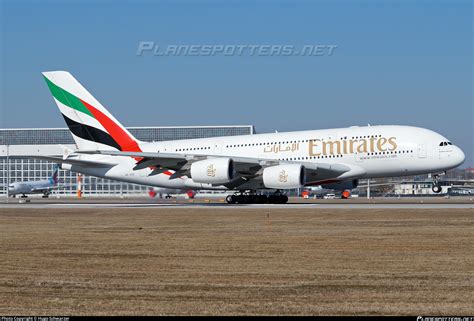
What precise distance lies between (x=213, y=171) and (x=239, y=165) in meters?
2.19

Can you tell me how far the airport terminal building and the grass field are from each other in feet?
207

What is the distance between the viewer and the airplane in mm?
103125

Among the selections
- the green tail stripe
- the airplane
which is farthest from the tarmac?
the airplane

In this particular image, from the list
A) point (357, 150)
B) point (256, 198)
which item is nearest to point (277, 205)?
point (256, 198)

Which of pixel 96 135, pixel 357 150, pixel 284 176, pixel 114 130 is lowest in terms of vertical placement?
pixel 284 176

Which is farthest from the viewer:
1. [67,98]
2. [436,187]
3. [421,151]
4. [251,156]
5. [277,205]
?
[67,98]

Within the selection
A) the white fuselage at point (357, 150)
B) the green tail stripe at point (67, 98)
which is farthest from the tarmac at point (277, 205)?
the green tail stripe at point (67, 98)

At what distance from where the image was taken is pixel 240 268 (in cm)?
1705

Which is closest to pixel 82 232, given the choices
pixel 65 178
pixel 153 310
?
pixel 153 310

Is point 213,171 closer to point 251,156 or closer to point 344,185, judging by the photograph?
point 251,156

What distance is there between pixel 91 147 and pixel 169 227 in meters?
25.9

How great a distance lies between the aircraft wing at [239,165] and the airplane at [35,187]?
56980 millimetres

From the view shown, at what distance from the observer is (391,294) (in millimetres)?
13594

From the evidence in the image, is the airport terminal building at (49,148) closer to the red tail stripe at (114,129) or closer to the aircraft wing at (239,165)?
the red tail stripe at (114,129)
